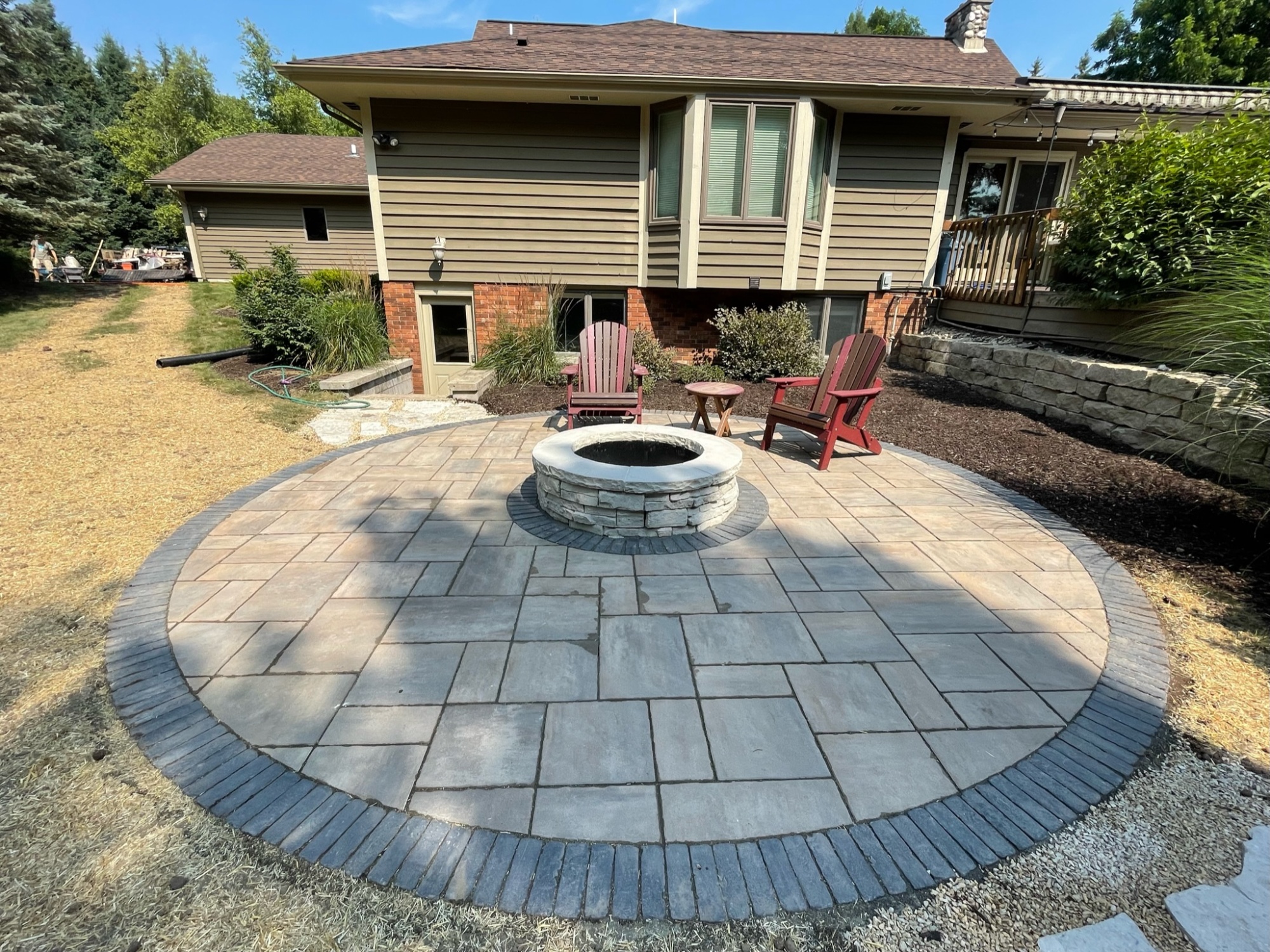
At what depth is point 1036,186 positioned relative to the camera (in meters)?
9.78

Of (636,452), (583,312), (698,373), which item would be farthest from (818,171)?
(636,452)

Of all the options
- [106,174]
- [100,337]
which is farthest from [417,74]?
[106,174]

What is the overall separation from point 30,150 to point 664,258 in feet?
36.1

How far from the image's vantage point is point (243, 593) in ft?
9.26

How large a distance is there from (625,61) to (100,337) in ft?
27.1

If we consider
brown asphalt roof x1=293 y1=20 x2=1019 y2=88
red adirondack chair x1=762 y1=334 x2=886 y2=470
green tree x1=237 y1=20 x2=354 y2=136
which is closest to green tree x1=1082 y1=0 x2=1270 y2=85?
brown asphalt roof x1=293 y1=20 x2=1019 y2=88

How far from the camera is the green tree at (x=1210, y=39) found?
15594mm

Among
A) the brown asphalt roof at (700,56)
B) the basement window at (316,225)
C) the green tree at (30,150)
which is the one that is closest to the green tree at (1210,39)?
the brown asphalt roof at (700,56)

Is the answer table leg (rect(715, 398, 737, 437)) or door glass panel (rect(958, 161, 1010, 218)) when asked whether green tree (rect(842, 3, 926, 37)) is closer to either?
door glass panel (rect(958, 161, 1010, 218))

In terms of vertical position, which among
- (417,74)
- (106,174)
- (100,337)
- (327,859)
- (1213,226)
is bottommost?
(327,859)

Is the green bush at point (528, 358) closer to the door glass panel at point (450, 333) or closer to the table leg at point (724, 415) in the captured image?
the door glass panel at point (450, 333)

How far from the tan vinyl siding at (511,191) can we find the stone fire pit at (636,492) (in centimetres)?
553

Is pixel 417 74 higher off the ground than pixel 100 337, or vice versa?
pixel 417 74

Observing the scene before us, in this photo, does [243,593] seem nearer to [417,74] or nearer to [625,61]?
[417,74]
